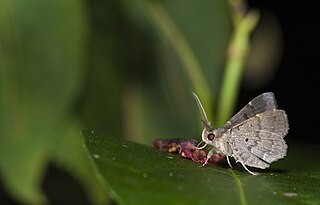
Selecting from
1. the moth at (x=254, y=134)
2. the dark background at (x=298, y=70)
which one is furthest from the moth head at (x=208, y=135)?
the dark background at (x=298, y=70)

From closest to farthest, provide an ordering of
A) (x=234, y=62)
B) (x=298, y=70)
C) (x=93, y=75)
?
(x=234, y=62), (x=93, y=75), (x=298, y=70)

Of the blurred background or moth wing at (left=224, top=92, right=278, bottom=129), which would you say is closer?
moth wing at (left=224, top=92, right=278, bottom=129)

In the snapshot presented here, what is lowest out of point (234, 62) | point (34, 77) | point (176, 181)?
point (176, 181)

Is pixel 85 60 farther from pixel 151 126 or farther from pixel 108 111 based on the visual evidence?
pixel 151 126

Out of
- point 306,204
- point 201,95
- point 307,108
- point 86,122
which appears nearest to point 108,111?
point 86,122

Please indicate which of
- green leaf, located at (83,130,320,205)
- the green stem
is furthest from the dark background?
green leaf, located at (83,130,320,205)

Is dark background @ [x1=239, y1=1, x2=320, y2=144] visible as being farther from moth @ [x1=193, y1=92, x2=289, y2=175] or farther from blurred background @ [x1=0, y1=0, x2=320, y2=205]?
moth @ [x1=193, y1=92, x2=289, y2=175]

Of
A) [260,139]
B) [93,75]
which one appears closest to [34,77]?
[93,75]

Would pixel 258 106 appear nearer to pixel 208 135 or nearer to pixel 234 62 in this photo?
pixel 208 135

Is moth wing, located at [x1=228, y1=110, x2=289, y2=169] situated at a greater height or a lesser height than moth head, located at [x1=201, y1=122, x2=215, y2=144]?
lesser
